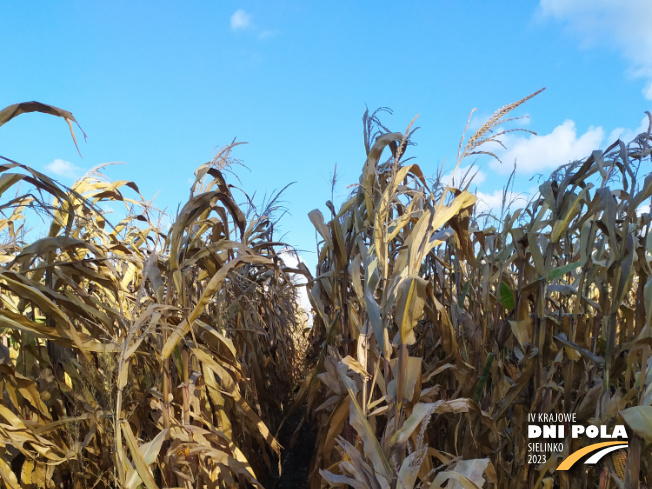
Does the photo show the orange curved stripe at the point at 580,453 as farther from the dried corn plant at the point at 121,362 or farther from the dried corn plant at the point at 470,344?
the dried corn plant at the point at 121,362

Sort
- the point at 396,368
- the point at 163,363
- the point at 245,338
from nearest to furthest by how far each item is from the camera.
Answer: the point at 396,368 → the point at 163,363 → the point at 245,338

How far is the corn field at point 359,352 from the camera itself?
5.61 feet

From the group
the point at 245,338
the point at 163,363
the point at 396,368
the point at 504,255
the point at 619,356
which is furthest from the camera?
the point at 245,338

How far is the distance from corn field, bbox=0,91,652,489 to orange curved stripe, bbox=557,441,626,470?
0.09ft

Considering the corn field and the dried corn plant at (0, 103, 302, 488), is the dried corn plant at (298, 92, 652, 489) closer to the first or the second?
the corn field

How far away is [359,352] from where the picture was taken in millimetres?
1802

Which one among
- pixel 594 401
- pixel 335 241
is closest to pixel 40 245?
pixel 335 241

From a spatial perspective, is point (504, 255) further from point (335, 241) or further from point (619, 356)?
point (335, 241)

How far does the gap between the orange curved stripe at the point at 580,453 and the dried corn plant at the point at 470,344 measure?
0.12 ft

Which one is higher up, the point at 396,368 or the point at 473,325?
the point at 473,325

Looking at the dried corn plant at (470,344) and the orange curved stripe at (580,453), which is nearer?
the dried corn plant at (470,344)

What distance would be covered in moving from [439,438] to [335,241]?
131cm

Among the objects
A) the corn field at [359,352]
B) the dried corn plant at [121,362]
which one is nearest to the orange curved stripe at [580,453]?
the corn field at [359,352]

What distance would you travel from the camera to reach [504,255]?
259 centimetres
